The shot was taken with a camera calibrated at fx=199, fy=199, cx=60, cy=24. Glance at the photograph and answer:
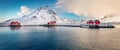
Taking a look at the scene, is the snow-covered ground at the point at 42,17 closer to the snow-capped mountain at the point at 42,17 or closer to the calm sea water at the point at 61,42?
the snow-capped mountain at the point at 42,17

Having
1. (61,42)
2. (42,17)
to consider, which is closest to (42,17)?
(42,17)

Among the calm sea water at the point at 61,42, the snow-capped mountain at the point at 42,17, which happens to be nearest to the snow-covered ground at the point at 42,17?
the snow-capped mountain at the point at 42,17

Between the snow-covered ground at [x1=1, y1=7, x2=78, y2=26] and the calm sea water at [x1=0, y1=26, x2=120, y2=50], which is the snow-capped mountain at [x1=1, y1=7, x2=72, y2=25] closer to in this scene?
the snow-covered ground at [x1=1, y1=7, x2=78, y2=26]

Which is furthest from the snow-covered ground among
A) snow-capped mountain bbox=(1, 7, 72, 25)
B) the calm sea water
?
the calm sea water

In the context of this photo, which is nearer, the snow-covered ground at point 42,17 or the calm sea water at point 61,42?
the calm sea water at point 61,42

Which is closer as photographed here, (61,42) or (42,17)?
(61,42)

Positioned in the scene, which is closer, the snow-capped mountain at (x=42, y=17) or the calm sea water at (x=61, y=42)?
the calm sea water at (x=61, y=42)

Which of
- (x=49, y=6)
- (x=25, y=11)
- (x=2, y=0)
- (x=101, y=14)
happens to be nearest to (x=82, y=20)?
(x=101, y=14)

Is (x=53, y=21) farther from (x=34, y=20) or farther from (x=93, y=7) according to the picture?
(x=93, y=7)

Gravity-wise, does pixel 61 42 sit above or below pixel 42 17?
below

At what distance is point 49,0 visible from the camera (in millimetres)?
15180

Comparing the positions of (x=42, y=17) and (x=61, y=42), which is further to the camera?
(x=42, y=17)

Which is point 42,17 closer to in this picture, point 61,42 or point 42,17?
point 42,17

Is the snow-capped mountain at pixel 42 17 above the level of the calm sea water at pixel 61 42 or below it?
above
